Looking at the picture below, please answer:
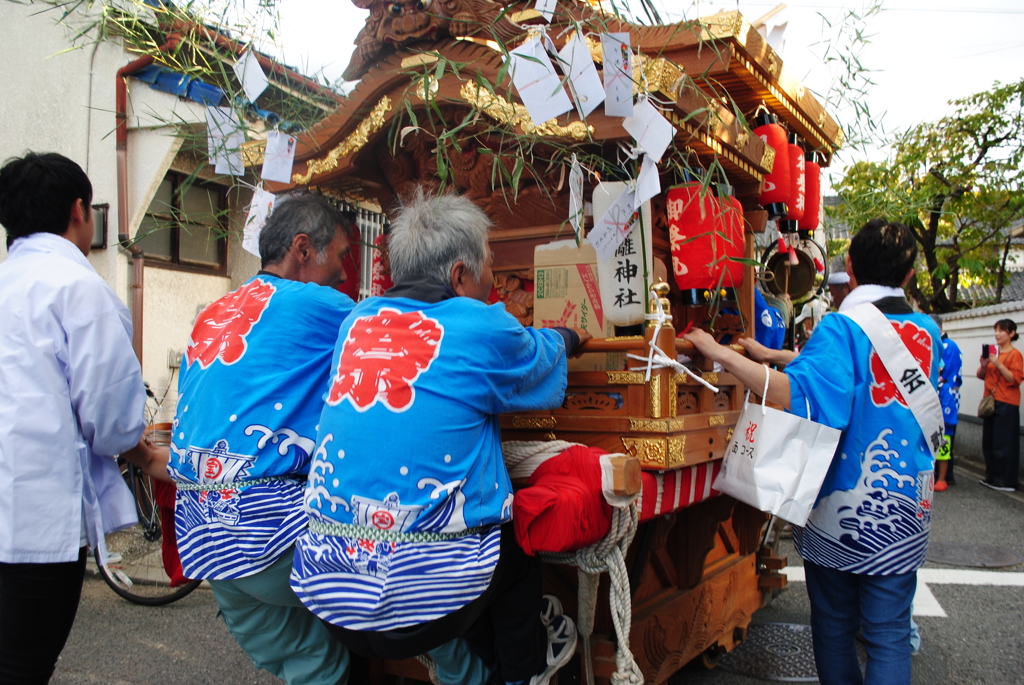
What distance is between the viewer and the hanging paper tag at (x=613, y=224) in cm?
274

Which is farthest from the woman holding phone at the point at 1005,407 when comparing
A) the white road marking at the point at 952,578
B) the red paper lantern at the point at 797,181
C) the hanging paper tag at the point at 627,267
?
the hanging paper tag at the point at 627,267

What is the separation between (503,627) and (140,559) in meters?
4.64

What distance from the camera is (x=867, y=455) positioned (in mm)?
2727

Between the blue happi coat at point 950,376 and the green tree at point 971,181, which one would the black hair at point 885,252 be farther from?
the green tree at point 971,181

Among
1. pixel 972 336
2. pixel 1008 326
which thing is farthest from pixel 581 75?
pixel 972 336

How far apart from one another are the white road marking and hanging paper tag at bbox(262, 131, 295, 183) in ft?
15.2

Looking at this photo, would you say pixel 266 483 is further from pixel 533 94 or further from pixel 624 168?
pixel 624 168

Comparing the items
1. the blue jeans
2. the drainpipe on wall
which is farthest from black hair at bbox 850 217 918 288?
the drainpipe on wall

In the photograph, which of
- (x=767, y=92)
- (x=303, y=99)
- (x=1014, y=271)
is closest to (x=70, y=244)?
(x=303, y=99)

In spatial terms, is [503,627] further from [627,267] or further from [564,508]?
[627,267]

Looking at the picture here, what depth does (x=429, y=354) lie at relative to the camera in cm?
207

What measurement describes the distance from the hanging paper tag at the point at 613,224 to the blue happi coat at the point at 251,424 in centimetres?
98

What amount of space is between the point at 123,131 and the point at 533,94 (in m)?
5.99

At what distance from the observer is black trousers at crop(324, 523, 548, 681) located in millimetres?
2078
